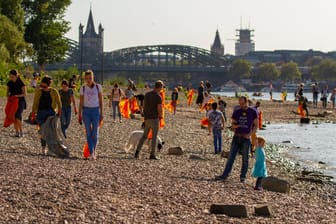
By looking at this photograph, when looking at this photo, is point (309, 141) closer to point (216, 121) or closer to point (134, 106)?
point (134, 106)

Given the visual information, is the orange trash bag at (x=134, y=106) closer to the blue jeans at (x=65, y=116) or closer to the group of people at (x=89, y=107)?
the blue jeans at (x=65, y=116)

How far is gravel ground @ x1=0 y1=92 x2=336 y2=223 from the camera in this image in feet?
34.8

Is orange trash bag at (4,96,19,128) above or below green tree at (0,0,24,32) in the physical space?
below

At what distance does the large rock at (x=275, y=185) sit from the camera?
15.1m

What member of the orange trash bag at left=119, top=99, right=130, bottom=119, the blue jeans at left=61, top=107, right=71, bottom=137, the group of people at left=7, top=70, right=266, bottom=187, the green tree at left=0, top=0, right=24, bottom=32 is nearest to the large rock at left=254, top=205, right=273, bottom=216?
the group of people at left=7, top=70, right=266, bottom=187

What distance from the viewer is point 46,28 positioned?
220 ft

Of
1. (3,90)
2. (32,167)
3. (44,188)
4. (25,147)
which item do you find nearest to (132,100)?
(3,90)

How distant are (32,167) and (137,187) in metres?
2.11

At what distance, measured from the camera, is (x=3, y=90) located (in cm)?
4641

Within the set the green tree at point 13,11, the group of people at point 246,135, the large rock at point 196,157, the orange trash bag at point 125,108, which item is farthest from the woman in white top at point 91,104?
the green tree at point 13,11

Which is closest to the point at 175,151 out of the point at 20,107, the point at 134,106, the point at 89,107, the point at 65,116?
the point at 65,116

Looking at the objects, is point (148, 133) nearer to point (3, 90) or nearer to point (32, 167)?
point (32, 167)

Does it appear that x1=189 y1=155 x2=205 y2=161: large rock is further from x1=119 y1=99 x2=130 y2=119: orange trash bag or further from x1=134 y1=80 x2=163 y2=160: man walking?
x1=119 y1=99 x2=130 y2=119: orange trash bag

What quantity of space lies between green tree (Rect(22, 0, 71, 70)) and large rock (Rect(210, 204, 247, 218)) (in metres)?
56.4
